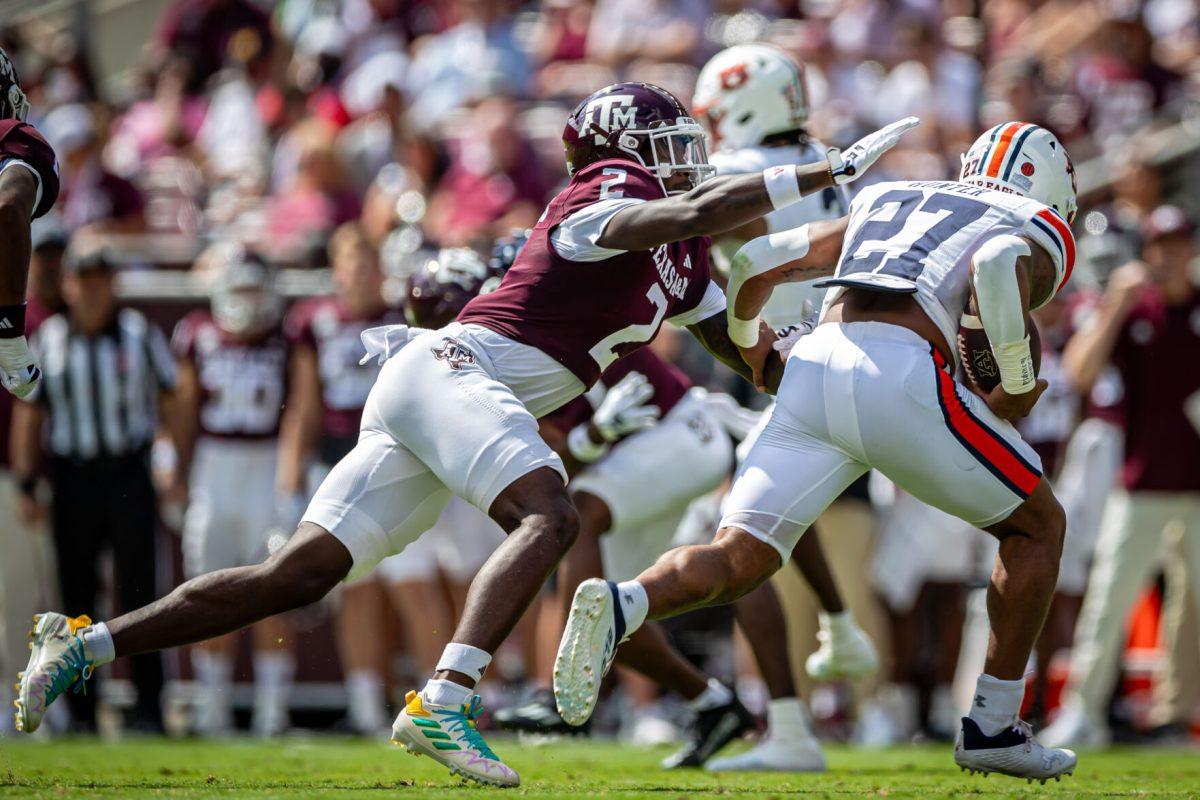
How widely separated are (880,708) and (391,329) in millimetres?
4498

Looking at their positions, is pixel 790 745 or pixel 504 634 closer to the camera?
pixel 504 634

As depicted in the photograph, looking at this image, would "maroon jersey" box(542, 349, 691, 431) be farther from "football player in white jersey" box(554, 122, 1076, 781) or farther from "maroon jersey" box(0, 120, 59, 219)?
"maroon jersey" box(0, 120, 59, 219)

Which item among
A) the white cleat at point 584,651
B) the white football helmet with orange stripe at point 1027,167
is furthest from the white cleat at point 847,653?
the white cleat at point 584,651

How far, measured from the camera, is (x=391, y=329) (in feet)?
18.2

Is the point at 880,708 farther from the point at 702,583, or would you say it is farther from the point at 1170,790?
the point at 702,583

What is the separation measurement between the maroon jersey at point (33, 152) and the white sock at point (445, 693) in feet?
6.84

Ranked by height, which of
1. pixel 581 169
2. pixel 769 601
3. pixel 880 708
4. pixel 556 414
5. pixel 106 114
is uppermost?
pixel 106 114

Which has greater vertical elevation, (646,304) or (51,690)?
(646,304)

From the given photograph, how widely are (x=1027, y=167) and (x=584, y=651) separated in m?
1.98

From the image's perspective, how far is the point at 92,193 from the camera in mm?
11656

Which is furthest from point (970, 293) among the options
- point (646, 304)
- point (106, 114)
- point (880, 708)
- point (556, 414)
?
point (106, 114)

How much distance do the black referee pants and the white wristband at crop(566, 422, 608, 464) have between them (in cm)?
318

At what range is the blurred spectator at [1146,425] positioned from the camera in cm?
881

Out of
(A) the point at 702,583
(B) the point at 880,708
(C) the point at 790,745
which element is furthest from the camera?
(B) the point at 880,708
